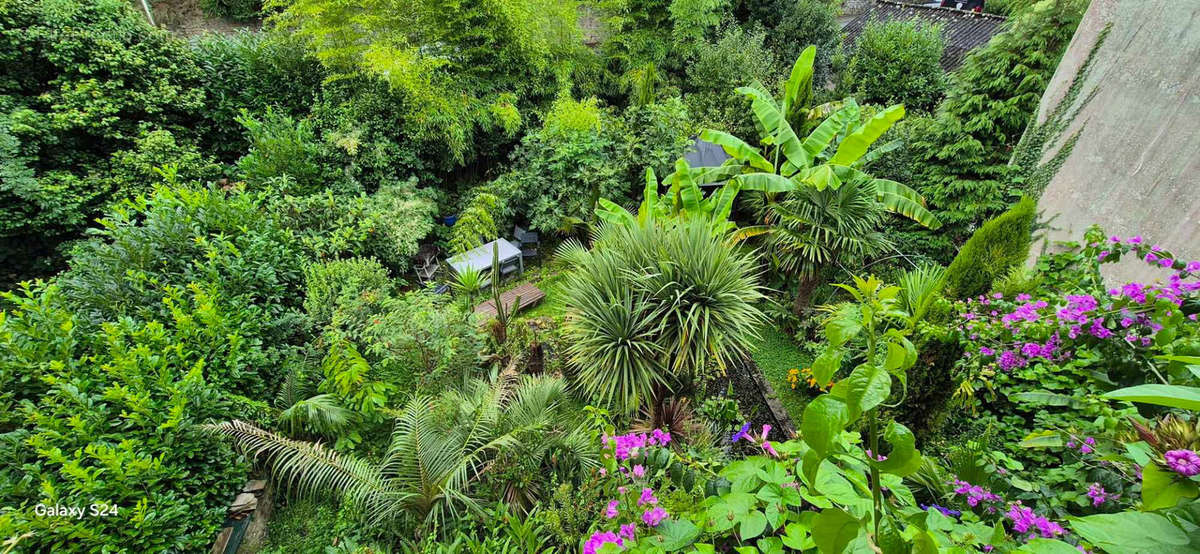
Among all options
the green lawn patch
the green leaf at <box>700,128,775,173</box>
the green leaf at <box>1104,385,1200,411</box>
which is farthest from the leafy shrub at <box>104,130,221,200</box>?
the green leaf at <box>1104,385,1200,411</box>

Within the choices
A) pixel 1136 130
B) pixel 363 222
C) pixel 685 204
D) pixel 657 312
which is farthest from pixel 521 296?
pixel 1136 130

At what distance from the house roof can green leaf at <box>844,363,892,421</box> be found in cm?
1499

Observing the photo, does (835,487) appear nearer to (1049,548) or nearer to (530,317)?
(1049,548)

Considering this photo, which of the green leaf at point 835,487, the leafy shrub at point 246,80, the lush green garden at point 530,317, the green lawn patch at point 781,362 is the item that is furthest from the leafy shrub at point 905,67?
the green leaf at point 835,487

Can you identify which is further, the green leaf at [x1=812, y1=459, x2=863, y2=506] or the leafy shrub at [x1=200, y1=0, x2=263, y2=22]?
the leafy shrub at [x1=200, y1=0, x2=263, y2=22]

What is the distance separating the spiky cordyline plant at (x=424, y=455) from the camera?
3.28m

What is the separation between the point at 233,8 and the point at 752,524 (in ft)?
54.8

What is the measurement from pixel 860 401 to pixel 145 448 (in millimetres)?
4222

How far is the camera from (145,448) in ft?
9.78

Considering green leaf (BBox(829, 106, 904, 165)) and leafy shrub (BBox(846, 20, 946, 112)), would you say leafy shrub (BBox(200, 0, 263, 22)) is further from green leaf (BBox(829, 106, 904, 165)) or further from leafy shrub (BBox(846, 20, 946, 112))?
leafy shrub (BBox(846, 20, 946, 112))

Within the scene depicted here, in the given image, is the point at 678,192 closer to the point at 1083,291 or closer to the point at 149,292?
the point at 1083,291

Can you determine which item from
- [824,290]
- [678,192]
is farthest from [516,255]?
[824,290]

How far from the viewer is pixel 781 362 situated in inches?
232

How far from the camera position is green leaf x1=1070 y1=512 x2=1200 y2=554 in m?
0.70
